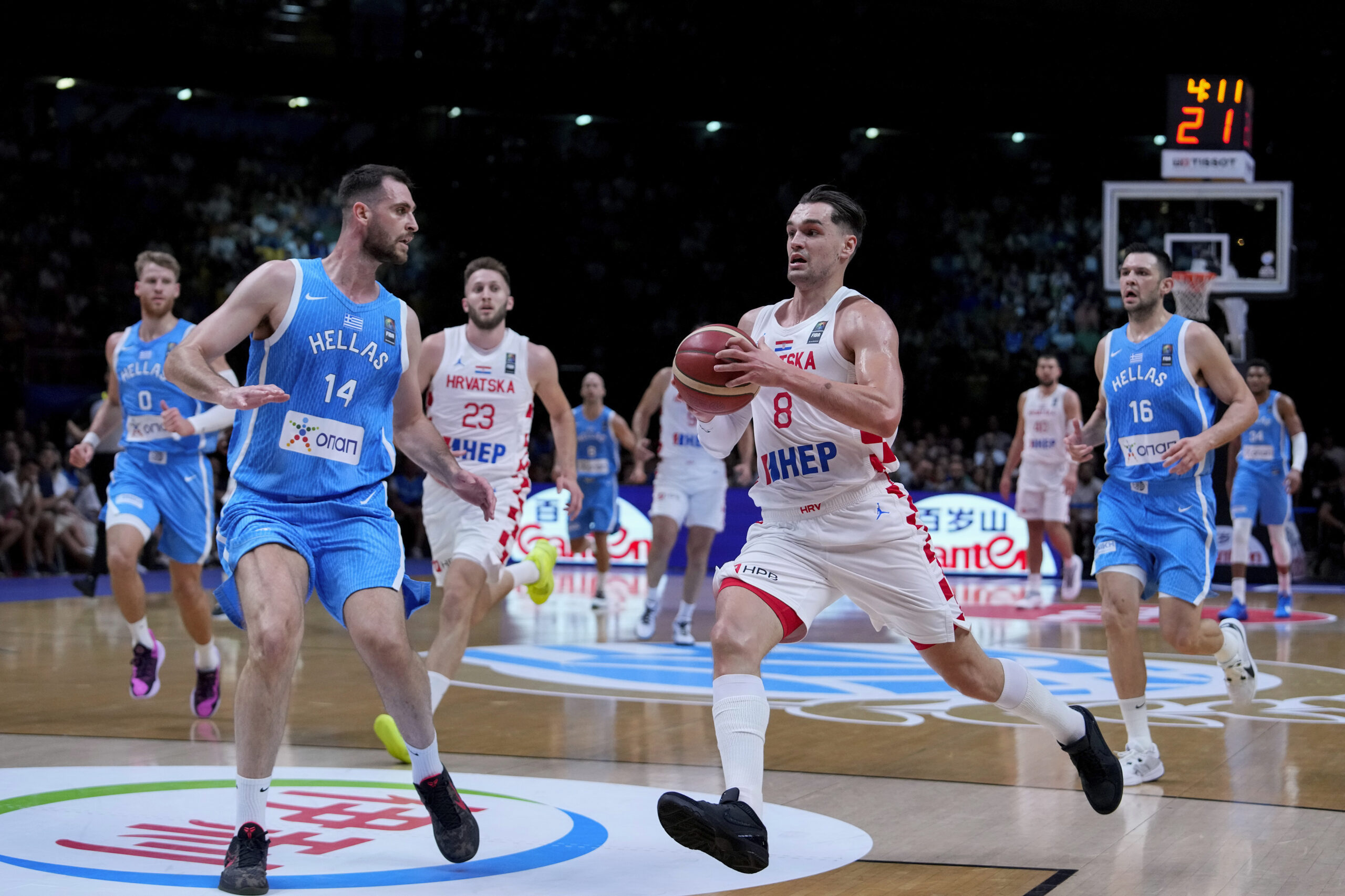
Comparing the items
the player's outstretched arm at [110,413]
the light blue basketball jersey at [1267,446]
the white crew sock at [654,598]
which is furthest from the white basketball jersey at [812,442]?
the light blue basketball jersey at [1267,446]

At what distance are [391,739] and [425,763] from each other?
5.03 ft

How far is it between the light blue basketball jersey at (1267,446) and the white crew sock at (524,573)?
287 inches

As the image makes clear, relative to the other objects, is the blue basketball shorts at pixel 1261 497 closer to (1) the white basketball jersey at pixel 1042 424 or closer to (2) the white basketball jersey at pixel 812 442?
(1) the white basketball jersey at pixel 1042 424

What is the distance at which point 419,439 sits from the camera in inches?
181

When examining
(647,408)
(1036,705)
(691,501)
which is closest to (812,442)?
(1036,705)

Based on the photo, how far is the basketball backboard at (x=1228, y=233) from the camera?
14.6 meters

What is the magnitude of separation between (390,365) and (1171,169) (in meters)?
12.2

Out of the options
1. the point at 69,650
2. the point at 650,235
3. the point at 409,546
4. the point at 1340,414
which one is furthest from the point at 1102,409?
the point at 650,235

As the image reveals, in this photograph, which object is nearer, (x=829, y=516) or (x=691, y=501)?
(x=829, y=516)

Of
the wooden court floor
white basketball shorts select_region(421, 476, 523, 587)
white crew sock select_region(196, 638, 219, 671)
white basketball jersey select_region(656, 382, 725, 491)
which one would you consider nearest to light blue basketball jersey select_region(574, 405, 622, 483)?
white basketball jersey select_region(656, 382, 725, 491)

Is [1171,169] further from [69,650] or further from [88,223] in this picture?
[88,223]

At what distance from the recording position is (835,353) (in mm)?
4250

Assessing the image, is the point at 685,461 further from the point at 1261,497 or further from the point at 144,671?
the point at 1261,497

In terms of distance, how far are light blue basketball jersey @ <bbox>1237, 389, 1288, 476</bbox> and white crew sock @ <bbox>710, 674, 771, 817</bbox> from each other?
9.54m
